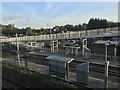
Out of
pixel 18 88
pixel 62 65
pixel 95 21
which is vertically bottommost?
pixel 18 88

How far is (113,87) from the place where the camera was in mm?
6543

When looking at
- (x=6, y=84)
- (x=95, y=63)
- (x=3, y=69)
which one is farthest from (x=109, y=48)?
(x=6, y=84)

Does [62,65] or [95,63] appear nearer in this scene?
[62,65]

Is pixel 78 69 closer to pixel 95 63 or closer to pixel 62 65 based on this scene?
pixel 62 65

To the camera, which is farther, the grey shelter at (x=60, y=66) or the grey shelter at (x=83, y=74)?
Answer: the grey shelter at (x=60, y=66)

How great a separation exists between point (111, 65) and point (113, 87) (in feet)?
25.9

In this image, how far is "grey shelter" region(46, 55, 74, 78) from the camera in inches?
328

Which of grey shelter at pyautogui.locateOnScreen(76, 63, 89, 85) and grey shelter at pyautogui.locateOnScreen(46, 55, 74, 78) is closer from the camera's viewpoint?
grey shelter at pyautogui.locateOnScreen(76, 63, 89, 85)

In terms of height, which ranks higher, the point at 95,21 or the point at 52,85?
the point at 95,21

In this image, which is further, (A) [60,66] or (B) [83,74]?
(A) [60,66]

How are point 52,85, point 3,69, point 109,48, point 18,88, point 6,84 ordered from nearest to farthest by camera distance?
point 52,85, point 18,88, point 6,84, point 3,69, point 109,48

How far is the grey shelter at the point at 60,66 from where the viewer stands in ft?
27.3

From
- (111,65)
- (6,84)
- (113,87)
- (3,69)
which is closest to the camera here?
(113,87)

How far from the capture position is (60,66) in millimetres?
8688
